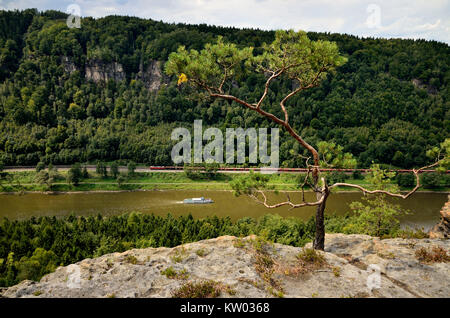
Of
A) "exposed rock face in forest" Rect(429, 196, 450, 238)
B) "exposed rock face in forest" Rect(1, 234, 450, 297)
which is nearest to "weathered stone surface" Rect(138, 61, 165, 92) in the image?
"exposed rock face in forest" Rect(429, 196, 450, 238)

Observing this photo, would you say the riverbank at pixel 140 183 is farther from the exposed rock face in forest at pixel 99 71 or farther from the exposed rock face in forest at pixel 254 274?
the exposed rock face in forest at pixel 99 71

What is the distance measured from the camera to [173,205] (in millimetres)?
41562

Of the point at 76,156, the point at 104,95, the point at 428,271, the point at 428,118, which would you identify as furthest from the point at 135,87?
the point at 428,271

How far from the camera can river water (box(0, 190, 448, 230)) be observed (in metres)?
37.0

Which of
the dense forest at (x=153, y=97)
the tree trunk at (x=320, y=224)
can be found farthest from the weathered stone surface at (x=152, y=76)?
the tree trunk at (x=320, y=224)

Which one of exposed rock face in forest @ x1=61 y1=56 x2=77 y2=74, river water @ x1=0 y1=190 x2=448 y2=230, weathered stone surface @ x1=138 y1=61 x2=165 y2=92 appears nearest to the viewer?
river water @ x1=0 y1=190 x2=448 y2=230

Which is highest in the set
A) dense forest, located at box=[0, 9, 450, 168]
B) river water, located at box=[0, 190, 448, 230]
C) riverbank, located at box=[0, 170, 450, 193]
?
dense forest, located at box=[0, 9, 450, 168]

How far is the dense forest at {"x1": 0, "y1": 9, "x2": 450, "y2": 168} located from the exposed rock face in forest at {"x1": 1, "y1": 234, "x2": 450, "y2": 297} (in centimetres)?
4636

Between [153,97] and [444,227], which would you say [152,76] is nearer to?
[153,97]

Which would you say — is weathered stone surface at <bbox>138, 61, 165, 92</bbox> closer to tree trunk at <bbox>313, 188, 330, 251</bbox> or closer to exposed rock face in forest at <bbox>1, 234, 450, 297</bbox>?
exposed rock face in forest at <bbox>1, 234, 450, 297</bbox>

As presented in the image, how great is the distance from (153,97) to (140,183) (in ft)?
162

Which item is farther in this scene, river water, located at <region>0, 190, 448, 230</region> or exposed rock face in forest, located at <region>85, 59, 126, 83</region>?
exposed rock face in forest, located at <region>85, 59, 126, 83</region>

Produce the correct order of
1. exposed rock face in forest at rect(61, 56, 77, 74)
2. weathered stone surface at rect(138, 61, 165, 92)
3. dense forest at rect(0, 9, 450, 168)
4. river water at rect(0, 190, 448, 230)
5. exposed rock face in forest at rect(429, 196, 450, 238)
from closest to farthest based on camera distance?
exposed rock face in forest at rect(429, 196, 450, 238), river water at rect(0, 190, 448, 230), dense forest at rect(0, 9, 450, 168), exposed rock face in forest at rect(61, 56, 77, 74), weathered stone surface at rect(138, 61, 165, 92)

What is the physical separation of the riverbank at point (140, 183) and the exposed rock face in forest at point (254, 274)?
3933 centimetres
